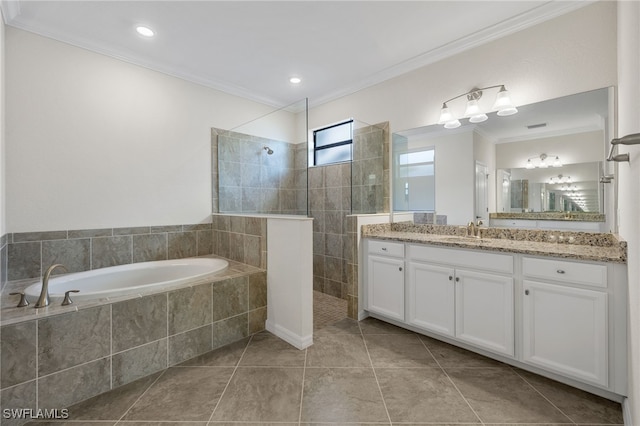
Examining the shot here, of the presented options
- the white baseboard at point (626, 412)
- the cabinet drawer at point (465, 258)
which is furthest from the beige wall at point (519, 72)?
the white baseboard at point (626, 412)

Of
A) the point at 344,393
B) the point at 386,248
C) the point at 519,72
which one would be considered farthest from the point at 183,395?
the point at 519,72

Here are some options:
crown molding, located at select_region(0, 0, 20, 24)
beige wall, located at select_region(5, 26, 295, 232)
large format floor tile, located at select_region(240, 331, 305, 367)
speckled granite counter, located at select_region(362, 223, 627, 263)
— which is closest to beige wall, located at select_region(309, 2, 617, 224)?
speckled granite counter, located at select_region(362, 223, 627, 263)

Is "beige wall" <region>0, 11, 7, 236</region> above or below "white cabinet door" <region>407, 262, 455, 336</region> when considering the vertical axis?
above

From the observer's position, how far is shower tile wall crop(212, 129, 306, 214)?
3.24m

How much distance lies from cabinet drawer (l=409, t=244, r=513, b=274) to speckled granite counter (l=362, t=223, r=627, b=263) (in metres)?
0.05

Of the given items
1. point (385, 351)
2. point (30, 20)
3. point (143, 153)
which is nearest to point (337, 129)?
point (143, 153)

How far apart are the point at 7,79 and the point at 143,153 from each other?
1007mm

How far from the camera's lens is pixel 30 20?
84.4 inches

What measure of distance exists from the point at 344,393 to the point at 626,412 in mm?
1452

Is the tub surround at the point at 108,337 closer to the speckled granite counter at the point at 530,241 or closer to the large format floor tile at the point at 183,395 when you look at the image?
the large format floor tile at the point at 183,395

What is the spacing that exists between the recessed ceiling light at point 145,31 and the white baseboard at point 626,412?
13.0ft

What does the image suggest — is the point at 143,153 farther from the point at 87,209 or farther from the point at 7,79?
the point at 7,79

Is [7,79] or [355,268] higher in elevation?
[7,79]

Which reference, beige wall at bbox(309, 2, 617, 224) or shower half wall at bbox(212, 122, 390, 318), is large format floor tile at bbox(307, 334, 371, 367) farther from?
beige wall at bbox(309, 2, 617, 224)
